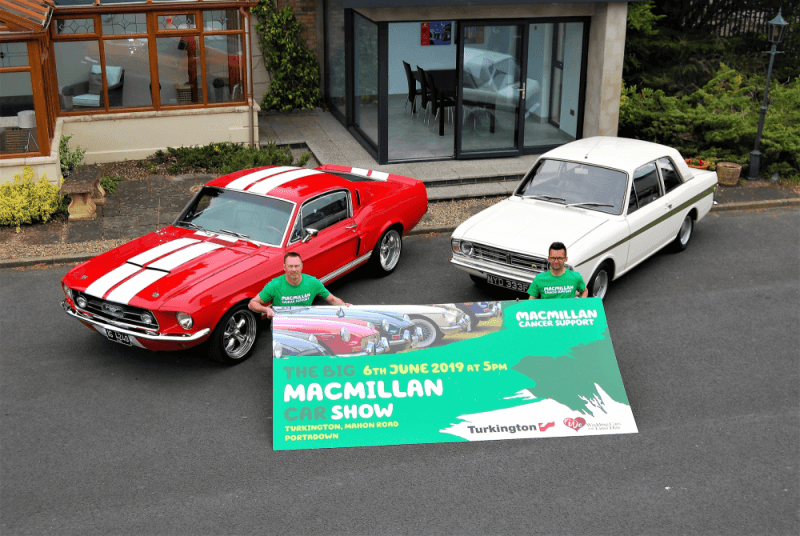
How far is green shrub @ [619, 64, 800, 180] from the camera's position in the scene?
15.4 meters

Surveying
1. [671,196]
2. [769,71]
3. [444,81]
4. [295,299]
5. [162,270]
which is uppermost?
[769,71]

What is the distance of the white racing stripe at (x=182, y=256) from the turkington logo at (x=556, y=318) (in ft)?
11.9

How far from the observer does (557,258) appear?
8.02m

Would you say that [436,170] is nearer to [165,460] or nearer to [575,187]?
[575,187]

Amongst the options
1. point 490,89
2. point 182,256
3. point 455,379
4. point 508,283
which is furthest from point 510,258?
point 490,89

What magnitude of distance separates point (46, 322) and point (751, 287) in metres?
9.27

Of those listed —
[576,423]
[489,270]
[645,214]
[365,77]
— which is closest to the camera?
[576,423]

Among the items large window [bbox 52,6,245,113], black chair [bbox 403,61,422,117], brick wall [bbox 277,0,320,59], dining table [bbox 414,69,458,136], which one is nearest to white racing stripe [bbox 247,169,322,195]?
dining table [bbox 414,69,458,136]

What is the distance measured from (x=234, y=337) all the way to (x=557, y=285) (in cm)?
354

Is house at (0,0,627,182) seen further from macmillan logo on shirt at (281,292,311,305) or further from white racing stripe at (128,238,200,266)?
macmillan logo on shirt at (281,292,311,305)

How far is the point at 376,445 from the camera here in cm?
729

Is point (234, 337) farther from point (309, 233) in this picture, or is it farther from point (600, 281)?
point (600, 281)

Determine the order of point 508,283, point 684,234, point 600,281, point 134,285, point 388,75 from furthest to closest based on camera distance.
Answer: point 388,75, point 684,234, point 600,281, point 508,283, point 134,285

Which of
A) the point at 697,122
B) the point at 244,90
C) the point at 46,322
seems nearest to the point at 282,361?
the point at 46,322
